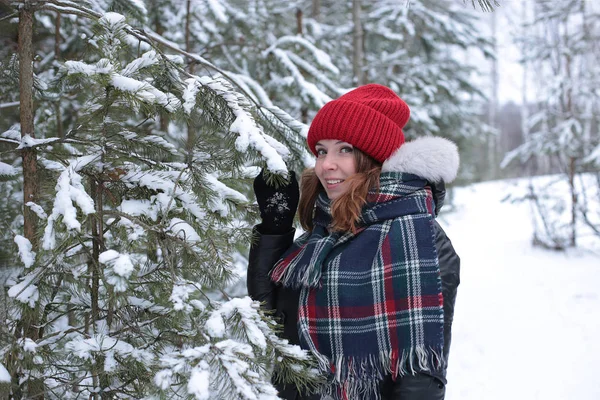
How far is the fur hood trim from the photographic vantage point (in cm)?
197

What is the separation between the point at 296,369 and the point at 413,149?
103 cm

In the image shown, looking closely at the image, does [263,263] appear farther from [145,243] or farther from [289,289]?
[145,243]

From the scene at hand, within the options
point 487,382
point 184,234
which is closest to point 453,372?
point 487,382

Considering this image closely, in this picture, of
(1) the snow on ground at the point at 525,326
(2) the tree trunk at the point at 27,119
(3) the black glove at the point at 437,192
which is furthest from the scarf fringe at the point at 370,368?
(1) the snow on ground at the point at 525,326

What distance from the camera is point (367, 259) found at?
1912mm

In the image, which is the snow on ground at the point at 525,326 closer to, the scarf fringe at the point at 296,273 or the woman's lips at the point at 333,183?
the scarf fringe at the point at 296,273

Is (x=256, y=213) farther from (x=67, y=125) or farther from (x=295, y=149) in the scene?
(x=67, y=125)

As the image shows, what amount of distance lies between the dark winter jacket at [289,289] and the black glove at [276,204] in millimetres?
38

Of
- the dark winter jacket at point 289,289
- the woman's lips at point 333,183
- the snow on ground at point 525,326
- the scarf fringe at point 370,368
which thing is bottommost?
the snow on ground at point 525,326

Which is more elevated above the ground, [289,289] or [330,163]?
[330,163]

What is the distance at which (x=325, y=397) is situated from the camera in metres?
2.07

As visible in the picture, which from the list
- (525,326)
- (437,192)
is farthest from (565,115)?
(437,192)

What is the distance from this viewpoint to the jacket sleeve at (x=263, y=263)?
2160 millimetres

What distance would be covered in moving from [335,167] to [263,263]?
0.56 meters
